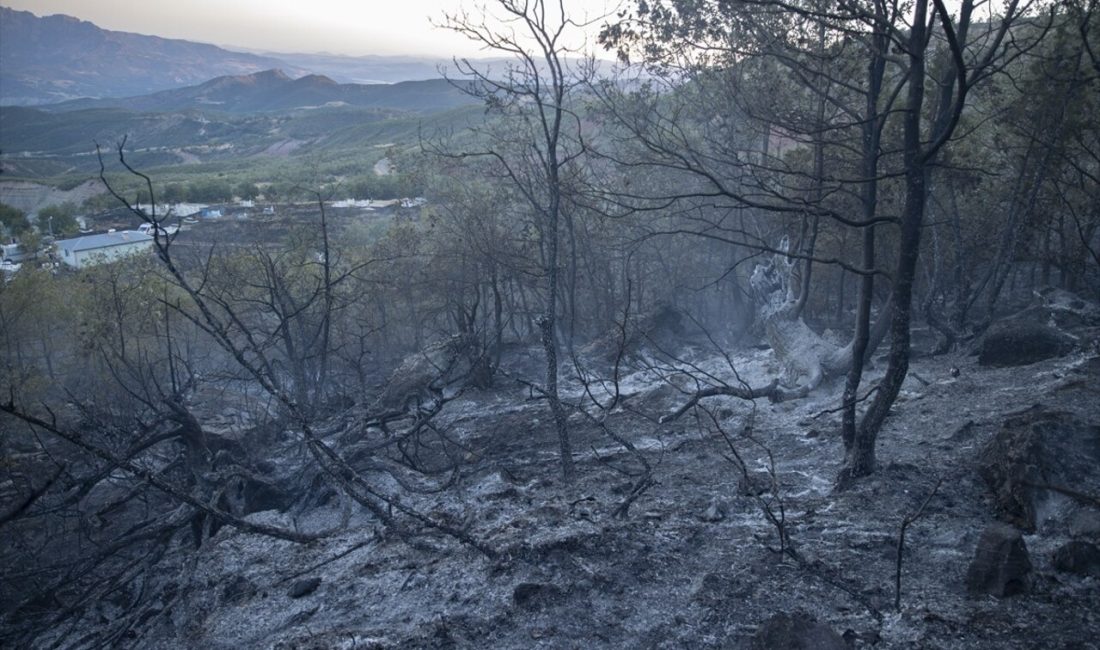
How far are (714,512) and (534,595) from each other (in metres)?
1.57

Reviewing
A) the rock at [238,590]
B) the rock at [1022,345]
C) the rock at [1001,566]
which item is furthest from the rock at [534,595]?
the rock at [1022,345]

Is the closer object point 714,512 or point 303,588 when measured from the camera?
point 303,588

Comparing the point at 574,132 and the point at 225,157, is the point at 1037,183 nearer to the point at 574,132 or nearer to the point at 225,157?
the point at 574,132

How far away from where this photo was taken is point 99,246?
2247 cm

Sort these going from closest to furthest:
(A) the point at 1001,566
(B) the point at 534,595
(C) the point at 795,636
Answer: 1. (C) the point at 795,636
2. (A) the point at 1001,566
3. (B) the point at 534,595

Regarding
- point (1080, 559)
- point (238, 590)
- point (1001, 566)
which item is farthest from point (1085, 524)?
point (238, 590)

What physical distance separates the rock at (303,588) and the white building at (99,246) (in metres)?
18.8

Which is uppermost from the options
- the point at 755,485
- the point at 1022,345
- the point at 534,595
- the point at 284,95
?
the point at 284,95

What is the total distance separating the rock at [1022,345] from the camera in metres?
7.04

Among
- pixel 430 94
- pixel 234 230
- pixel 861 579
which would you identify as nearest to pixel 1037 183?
pixel 861 579

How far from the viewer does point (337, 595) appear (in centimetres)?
471

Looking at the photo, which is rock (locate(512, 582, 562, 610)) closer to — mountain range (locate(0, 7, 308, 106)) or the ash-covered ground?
the ash-covered ground

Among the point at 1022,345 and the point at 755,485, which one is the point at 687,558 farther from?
the point at 1022,345

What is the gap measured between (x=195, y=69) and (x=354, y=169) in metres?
109
